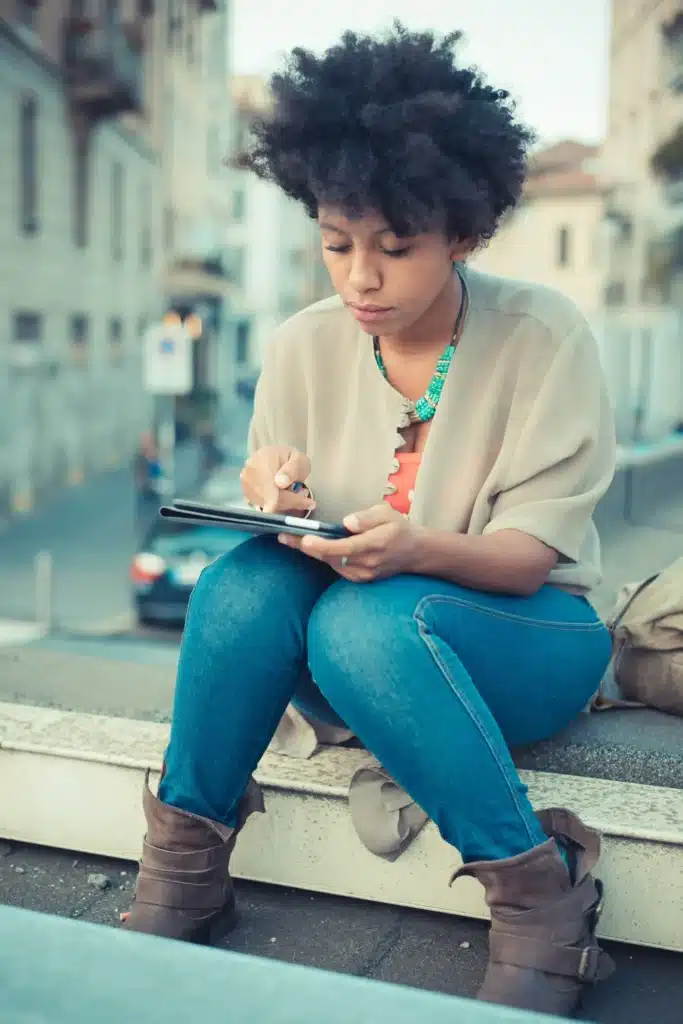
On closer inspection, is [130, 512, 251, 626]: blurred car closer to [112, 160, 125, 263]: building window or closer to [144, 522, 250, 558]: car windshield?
[144, 522, 250, 558]: car windshield

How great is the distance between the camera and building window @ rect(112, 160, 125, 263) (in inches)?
778

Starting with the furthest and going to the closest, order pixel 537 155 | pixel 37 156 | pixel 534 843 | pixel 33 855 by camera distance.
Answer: pixel 37 156
pixel 33 855
pixel 537 155
pixel 534 843

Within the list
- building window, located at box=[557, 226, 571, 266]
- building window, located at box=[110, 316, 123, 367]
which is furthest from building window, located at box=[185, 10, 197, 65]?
building window, located at box=[557, 226, 571, 266]

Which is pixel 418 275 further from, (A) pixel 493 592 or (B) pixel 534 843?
(B) pixel 534 843

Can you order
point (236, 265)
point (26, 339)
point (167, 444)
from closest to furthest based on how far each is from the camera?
point (26, 339) < point (167, 444) < point (236, 265)

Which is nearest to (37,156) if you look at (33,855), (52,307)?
(52,307)

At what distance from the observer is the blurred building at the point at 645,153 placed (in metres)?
11.1

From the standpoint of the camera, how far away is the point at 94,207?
18.8 m

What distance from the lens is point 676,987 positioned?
166cm

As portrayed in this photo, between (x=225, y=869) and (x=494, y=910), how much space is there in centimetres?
39

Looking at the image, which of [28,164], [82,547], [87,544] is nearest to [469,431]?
[82,547]

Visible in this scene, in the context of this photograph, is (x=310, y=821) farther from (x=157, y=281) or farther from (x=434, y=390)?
(x=157, y=281)

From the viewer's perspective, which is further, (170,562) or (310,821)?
(170,562)

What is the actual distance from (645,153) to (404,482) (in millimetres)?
11366
